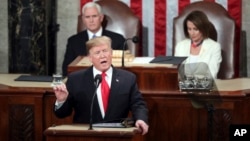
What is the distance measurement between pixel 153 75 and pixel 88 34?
1.67 metres

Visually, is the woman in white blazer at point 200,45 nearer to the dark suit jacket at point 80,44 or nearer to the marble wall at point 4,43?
the dark suit jacket at point 80,44

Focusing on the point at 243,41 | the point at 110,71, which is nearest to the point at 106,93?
the point at 110,71

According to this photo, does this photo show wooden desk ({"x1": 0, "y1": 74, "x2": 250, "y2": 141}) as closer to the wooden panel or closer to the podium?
the wooden panel

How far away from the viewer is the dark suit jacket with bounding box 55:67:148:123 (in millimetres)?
5953

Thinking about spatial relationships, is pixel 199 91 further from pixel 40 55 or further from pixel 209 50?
pixel 40 55

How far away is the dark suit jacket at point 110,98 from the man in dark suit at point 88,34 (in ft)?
Answer: 6.82

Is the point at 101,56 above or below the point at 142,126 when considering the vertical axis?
above

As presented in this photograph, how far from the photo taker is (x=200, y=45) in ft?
26.5

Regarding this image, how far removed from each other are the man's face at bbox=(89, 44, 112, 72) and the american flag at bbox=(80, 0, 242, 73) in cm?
310

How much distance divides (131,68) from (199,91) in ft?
2.18

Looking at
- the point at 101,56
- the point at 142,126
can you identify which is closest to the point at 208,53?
the point at 101,56

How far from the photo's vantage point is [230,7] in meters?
8.89

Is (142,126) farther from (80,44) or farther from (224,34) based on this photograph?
(224,34)

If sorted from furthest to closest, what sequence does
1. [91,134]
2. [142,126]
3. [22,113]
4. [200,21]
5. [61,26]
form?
[61,26] → [200,21] → [22,113] → [142,126] → [91,134]
